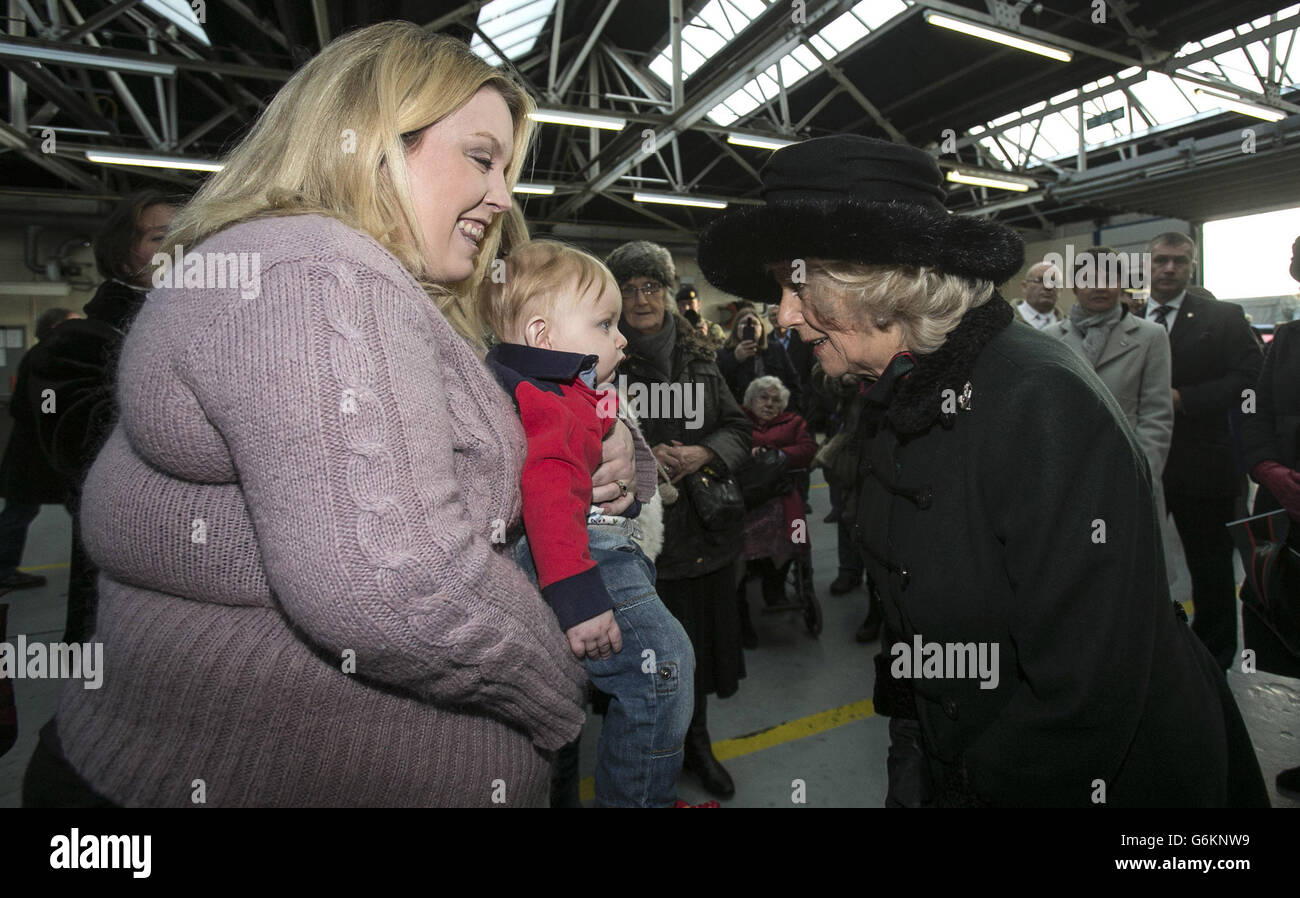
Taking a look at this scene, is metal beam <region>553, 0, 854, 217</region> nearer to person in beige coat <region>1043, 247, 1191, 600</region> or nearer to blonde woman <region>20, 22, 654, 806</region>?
person in beige coat <region>1043, 247, 1191, 600</region>

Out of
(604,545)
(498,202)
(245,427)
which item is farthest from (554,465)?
(245,427)

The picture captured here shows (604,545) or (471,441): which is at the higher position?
(471,441)

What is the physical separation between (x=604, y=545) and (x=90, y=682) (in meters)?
0.90

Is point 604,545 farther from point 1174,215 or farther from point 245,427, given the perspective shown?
point 1174,215

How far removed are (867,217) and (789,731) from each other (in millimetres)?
2516

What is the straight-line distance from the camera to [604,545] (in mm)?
1563

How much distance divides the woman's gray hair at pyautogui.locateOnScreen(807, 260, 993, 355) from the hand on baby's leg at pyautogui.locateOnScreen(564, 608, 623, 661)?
2.60 feet

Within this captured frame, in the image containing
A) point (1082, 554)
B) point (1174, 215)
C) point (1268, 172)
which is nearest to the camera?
point (1082, 554)

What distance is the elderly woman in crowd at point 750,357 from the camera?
541 centimetres

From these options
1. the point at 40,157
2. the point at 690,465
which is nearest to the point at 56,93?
the point at 40,157

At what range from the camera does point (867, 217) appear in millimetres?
1293

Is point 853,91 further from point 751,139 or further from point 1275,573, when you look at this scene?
point 1275,573
